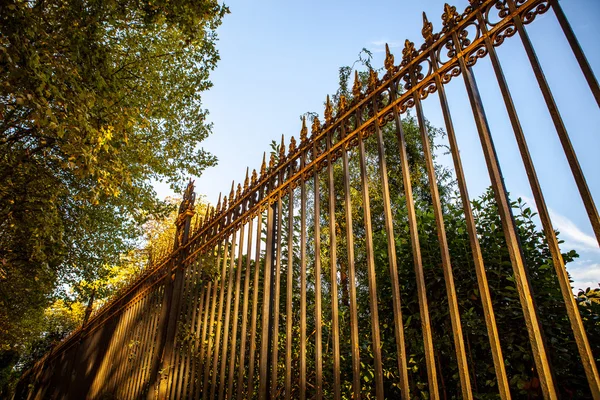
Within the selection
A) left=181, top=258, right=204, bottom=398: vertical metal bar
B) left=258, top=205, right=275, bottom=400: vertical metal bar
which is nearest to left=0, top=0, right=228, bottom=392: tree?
left=181, top=258, right=204, bottom=398: vertical metal bar

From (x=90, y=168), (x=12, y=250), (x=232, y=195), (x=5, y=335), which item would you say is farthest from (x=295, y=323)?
(x=5, y=335)

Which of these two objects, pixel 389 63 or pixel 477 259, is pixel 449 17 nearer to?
pixel 389 63

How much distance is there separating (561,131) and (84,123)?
349 cm

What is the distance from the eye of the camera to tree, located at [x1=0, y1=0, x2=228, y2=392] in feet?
10.3

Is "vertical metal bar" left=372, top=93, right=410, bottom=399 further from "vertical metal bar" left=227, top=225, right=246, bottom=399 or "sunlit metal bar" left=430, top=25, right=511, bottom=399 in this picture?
"vertical metal bar" left=227, top=225, right=246, bottom=399

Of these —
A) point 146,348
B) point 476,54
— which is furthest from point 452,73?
point 146,348

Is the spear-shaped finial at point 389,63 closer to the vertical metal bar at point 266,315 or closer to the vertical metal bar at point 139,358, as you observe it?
the vertical metal bar at point 266,315

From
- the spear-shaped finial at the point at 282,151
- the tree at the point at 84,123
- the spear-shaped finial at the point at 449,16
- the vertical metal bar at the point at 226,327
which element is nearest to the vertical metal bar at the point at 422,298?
the spear-shaped finial at the point at 449,16

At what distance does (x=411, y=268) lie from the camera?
10.9 ft

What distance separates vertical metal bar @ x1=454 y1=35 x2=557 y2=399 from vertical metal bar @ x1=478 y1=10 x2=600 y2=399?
0.12 meters

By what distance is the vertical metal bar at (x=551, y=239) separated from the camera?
122 cm

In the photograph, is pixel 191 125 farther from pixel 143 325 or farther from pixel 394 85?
pixel 394 85

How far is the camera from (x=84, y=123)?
3.11 m

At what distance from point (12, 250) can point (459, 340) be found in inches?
346
